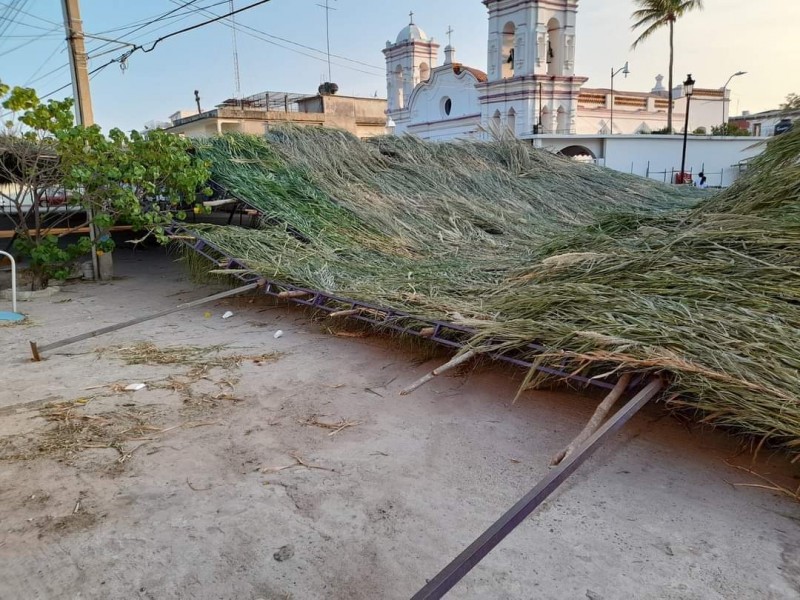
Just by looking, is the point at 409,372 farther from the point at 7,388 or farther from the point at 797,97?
the point at 797,97

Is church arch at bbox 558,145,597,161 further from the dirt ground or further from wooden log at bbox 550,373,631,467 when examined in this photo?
wooden log at bbox 550,373,631,467

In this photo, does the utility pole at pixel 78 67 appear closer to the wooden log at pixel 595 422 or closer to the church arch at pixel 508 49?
the wooden log at pixel 595 422

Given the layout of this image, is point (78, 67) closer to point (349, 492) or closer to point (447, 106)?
point (349, 492)

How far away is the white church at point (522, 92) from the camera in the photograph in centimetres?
2341

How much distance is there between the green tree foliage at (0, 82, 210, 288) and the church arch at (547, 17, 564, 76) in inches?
841

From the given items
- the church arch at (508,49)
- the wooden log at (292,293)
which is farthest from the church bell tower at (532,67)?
the wooden log at (292,293)

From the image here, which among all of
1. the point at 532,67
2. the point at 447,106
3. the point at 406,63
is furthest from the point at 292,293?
the point at 406,63

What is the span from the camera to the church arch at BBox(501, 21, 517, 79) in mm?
24078

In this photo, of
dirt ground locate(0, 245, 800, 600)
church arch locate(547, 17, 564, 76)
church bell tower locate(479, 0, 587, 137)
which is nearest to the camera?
dirt ground locate(0, 245, 800, 600)

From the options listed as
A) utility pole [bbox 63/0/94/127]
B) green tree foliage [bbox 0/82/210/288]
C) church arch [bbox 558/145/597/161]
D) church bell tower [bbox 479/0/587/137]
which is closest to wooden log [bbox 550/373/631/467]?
green tree foliage [bbox 0/82/210/288]

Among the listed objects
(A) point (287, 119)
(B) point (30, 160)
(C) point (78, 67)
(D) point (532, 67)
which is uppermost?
(D) point (532, 67)

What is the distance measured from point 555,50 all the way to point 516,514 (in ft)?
85.9

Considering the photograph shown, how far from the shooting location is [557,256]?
168 inches

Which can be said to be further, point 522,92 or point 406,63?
point 406,63
